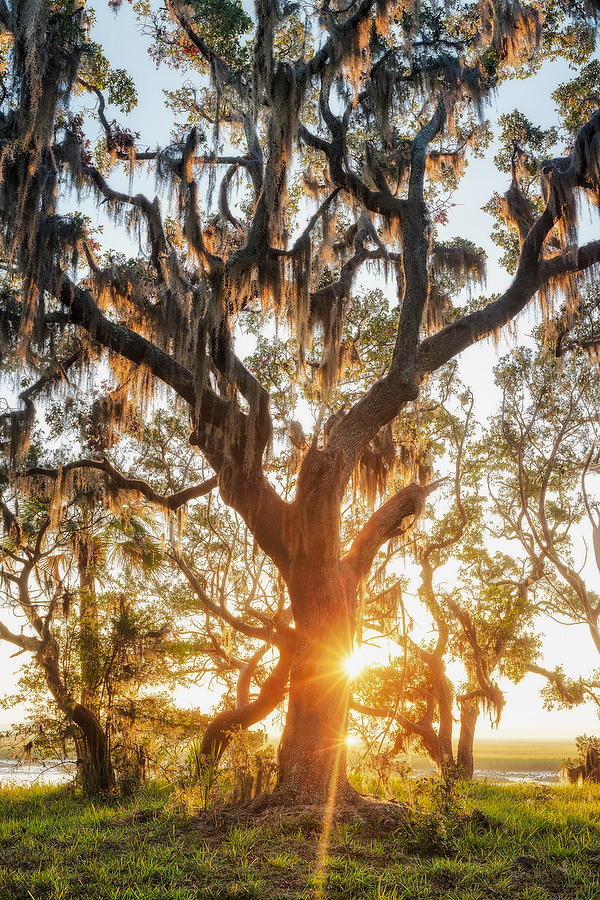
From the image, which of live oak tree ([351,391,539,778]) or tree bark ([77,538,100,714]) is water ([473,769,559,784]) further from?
tree bark ([77,538,100,714])

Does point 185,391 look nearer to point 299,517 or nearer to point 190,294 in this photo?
point 190,294

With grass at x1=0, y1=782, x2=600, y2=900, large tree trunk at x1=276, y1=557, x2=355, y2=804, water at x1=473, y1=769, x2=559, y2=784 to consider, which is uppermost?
large tree trunk at x1=276, y1=557, x2=355, y2=804

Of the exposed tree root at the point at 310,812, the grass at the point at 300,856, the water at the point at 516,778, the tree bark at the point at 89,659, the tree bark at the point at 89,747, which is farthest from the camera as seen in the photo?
Result: the water at the point at 516,778

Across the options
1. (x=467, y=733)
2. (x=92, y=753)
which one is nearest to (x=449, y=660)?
(x=467, y=733)

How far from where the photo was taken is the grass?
167 inches

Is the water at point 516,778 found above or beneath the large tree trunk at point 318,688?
beneath

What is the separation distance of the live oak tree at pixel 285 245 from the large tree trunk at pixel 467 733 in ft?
24.6

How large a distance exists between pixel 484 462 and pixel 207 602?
7261 mm

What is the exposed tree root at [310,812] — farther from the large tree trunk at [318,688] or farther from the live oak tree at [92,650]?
the live oak tree at [92,650]

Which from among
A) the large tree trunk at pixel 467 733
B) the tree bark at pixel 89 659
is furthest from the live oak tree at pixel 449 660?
the tree bark at pixel 89 659

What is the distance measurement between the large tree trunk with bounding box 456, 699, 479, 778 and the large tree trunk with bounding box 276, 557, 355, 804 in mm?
7323

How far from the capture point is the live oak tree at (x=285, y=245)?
727cm

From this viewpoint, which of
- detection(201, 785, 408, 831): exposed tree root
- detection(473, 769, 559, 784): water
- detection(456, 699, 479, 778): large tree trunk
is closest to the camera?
detection(201, 785, 408, 831): exposed tree root

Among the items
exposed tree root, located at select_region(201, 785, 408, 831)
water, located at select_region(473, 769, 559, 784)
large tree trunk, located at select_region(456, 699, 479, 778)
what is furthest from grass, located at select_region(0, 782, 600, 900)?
water, located at select_region(473, 769, 559, 784)
